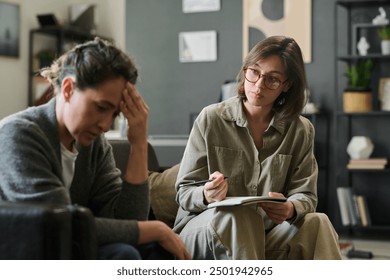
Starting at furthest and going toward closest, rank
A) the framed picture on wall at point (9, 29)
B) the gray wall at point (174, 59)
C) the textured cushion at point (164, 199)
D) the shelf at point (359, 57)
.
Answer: the framed picture on wall at point (9, 29), the gray wall at point (174, 59), the shelf at point (359, 57), the textured cushion at point (164, 199)

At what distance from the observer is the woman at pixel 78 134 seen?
1.55 metres

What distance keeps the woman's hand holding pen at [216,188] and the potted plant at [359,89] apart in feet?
10.9

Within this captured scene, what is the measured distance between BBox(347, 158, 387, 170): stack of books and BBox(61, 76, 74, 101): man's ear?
3.80 m

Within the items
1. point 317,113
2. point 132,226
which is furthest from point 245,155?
point 317,113

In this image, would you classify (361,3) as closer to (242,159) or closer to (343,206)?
(343,206)

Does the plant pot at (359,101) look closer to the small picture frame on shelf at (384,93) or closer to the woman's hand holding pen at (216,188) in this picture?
the small picture frame on shelf at (384,93)

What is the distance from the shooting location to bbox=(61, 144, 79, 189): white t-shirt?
1.71 meters

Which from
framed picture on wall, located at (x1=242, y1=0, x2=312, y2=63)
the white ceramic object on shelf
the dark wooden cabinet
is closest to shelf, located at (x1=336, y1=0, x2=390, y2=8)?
the dark wooden cabinet

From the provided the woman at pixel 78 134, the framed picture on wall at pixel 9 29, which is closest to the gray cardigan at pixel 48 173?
the woman at pixel 78 134

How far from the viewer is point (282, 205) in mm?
2062

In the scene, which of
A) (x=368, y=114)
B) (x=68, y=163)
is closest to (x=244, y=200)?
(x=68, y=163)

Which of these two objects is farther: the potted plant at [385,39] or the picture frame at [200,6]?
the picture frame at [200,6]

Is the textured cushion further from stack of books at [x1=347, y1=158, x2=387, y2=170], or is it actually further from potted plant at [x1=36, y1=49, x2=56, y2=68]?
potted plant at [x1=36, y1=49, x2=56, y2=68]
